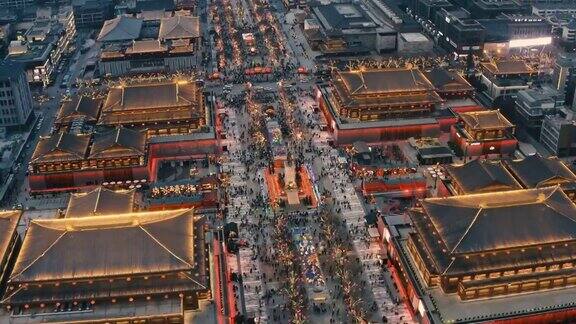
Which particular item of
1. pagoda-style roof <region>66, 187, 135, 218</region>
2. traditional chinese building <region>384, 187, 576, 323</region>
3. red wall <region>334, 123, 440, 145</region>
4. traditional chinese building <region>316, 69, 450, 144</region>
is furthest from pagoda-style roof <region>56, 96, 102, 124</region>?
traditional chinese building <region>384, 187, 576, 323</region>

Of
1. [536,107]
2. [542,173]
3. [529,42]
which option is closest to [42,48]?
[536,107]

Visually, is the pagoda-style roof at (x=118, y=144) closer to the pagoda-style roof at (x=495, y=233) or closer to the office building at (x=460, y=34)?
the pagoda-style roof at (x=495, y=233)

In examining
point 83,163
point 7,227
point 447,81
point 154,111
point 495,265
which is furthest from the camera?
point 447,81

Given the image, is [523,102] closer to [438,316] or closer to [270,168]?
[270,168]

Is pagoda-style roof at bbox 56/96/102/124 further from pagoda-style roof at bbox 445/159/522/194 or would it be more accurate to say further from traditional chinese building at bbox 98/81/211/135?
pagoda-style roof at bbox 445/159/522/194

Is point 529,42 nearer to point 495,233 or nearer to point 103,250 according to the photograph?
point 495,233

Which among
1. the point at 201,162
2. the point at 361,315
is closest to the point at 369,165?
the point at 201,162
